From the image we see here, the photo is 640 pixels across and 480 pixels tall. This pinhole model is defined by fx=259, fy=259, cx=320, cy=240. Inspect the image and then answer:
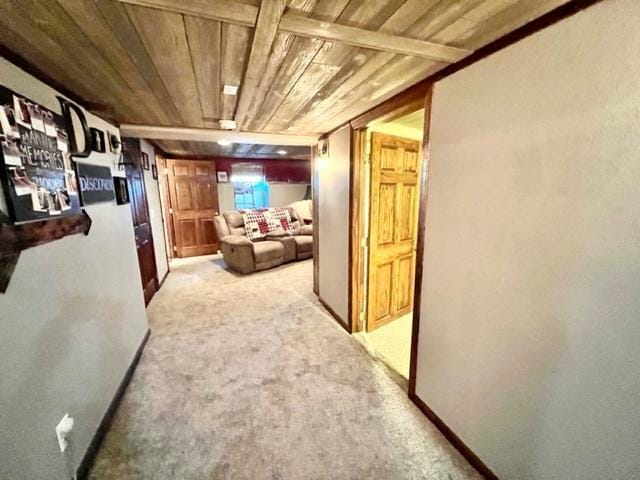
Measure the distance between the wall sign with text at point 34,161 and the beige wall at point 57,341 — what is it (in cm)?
10

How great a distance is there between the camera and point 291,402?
5.78ft

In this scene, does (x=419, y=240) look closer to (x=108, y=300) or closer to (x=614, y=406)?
(x=614, y=406)

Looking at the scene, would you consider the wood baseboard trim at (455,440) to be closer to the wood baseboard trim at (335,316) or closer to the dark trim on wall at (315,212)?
the wood baseboard trim at (335,316)

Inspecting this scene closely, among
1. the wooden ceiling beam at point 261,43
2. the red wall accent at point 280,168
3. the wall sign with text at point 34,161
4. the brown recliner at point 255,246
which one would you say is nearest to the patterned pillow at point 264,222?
the brown recliner at point 255,246

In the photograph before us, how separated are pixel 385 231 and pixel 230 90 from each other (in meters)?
1.72

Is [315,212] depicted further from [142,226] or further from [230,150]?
[230,150]

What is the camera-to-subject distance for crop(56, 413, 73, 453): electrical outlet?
113 centimetres

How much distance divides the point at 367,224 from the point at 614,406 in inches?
70.5

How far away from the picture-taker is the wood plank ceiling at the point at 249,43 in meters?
0.87

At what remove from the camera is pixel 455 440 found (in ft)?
4.71

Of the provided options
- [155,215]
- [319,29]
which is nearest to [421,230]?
[319,29]

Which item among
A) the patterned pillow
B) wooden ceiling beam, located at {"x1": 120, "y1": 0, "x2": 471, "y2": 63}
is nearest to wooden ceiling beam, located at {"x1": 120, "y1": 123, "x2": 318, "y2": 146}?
wooden ceiling beam, located at {"x1": 120, "y1": 0, "x2": 471, "y2": 63}

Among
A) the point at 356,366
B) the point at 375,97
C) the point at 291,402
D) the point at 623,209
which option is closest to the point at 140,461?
the point at 291,402

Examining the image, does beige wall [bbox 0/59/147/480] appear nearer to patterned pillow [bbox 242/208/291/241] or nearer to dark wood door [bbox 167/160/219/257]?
patterned pillow [bbox 242/208/291/241]
